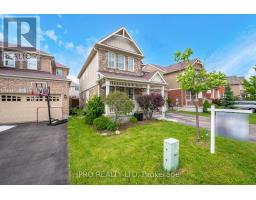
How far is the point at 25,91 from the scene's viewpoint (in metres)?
11.4

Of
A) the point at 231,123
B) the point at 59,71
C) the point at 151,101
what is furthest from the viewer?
the point at 59,71

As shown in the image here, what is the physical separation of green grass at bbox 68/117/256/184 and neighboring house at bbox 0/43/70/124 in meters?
7.86

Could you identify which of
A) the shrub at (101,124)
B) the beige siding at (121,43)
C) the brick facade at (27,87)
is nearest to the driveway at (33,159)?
the shrub at (101,124)

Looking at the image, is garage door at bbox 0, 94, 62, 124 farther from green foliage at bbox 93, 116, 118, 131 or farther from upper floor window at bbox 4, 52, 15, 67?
green foliage at bbox 93, 116, 118, 131

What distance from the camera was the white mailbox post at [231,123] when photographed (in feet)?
12.9

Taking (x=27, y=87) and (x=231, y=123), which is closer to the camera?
(x=231, y=123)

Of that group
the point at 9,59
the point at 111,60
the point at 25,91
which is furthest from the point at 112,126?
the point at 9,59

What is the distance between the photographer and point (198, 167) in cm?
396

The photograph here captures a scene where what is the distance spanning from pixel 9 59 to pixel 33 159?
13.5 meters

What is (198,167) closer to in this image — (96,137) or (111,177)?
(111,177)

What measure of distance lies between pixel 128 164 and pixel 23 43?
1580 cm

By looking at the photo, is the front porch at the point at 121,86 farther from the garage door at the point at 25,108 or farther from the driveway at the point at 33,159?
the garage door at the point at 25,108

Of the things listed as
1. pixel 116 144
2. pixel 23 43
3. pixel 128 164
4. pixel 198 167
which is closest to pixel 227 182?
pixel 198 167

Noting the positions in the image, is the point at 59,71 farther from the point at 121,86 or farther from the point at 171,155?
the point at 171,155
